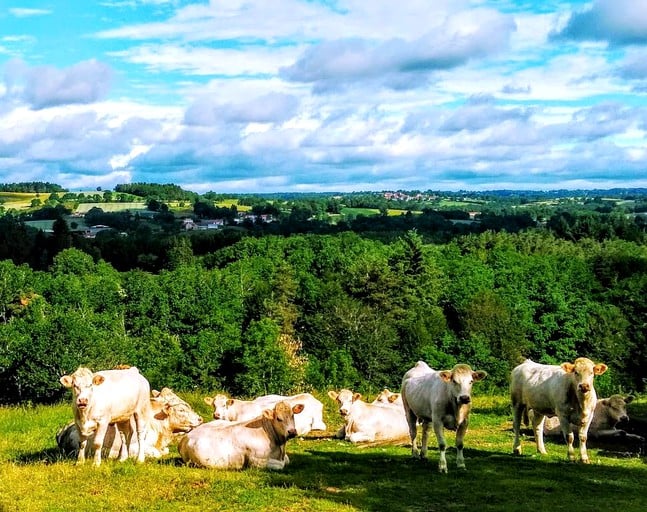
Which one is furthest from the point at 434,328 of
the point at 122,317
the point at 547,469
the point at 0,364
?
the point at 547,469

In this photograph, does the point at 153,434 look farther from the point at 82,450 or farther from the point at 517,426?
the point at 517,426

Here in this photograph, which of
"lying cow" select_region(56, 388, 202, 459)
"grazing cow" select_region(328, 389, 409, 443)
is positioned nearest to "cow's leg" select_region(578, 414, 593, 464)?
"grazing cow" select_region(328, 389, 409, 443)

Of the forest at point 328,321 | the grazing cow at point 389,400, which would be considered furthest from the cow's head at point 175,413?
the forest at point 328,321

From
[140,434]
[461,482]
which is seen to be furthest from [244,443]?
[461,482]

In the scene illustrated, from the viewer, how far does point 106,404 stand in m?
14.5

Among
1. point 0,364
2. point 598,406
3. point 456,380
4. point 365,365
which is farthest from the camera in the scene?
point 365,365

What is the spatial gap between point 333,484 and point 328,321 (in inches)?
2366

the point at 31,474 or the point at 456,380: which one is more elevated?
the point at 456,380

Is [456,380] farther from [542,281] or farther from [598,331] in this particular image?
[542,281]

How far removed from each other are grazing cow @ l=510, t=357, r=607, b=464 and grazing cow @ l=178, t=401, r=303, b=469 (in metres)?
6.18

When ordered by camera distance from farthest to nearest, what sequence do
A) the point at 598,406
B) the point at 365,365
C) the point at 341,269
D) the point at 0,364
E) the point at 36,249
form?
the point at 36,249
the point at 341,269
the point at 365,365
the point at 0,364
the point at 598,406

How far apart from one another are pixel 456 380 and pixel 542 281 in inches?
3059

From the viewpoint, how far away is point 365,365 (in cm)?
6869

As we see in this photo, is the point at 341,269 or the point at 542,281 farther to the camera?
the point at 341,269
